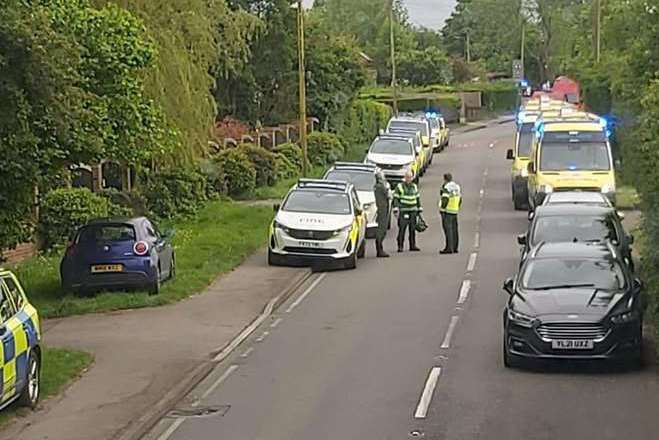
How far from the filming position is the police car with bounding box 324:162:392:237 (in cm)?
3334

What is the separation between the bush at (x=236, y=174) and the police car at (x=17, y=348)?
2980 cm

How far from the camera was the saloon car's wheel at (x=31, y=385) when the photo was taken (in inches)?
577

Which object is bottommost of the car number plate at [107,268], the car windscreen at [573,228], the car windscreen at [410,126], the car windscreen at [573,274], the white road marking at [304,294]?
the white road marking at [304,294]

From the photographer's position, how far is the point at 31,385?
587 inches

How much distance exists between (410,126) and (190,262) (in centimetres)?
3267

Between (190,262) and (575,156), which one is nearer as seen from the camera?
(190,262)

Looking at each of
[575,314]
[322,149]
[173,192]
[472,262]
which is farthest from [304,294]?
[322,149]

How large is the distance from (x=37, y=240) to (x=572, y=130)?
13990 mm

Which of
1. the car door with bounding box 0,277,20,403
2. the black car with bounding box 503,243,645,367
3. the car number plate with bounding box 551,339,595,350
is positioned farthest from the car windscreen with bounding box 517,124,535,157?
the car door with bounding box 0,277,20,403

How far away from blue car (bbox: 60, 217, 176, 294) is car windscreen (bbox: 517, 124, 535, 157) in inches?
820

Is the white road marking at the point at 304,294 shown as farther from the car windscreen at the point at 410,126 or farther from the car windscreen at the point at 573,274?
the car windscreen at the point at 410,126

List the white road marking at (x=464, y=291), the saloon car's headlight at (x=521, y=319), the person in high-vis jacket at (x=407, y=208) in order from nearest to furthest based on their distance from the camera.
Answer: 1. the saloon car's headlight at (x=521, y=319)
2. the white road marking at (x=464, y=291)
3. the person in high-vis jacket at (x=407, y=208)

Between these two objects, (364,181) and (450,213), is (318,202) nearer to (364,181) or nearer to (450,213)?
(450,213)

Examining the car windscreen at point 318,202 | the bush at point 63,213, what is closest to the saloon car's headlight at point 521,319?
the car windscreen at point 318,202
